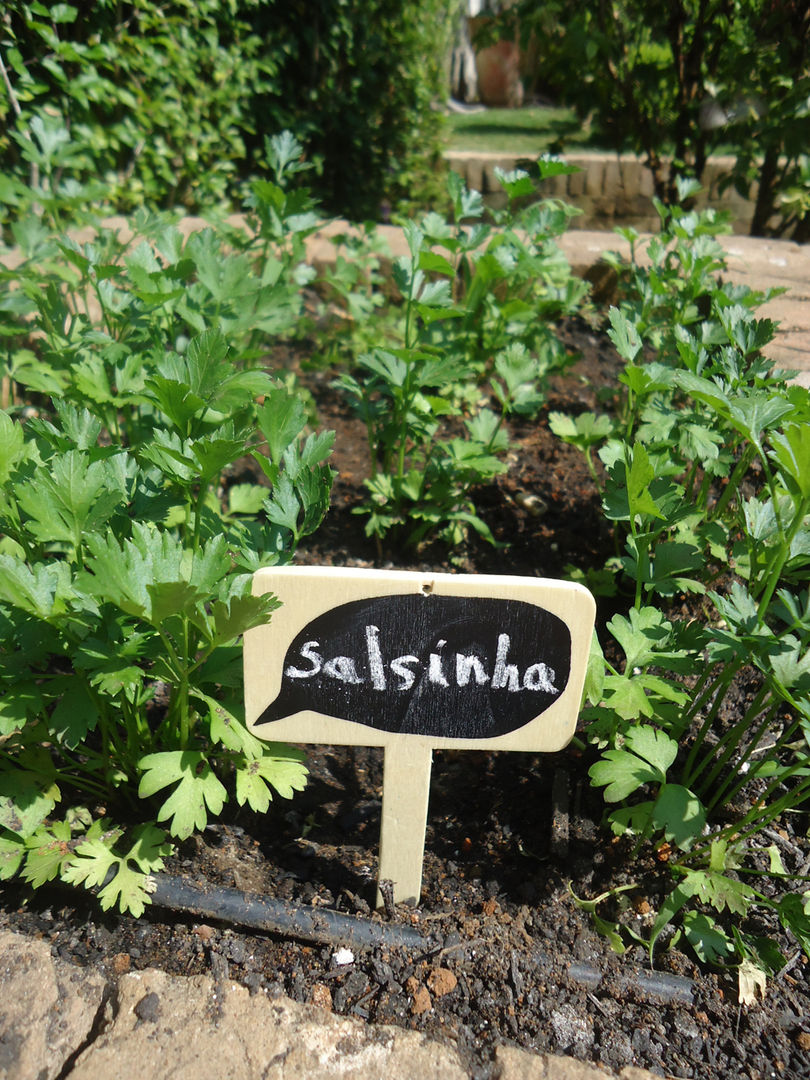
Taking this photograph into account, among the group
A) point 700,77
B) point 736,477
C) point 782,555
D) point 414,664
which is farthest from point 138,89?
point 782,555

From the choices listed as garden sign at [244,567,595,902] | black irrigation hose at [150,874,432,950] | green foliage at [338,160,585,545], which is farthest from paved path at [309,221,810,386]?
black irrigation hose at [150,874,432,950]

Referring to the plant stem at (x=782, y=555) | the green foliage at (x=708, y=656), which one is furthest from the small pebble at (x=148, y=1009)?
the plant stem at (x=782, y=555)

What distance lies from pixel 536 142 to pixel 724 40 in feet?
17.9

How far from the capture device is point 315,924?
133cm

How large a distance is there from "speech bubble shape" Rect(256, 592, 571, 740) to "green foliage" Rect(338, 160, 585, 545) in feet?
2.61

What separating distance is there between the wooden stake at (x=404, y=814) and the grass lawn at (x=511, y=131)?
723cm

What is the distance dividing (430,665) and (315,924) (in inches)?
18.1

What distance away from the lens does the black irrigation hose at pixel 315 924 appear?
1.30 metres

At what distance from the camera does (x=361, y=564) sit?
2146 millimetres

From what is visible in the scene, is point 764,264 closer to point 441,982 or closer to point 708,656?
point 708,656

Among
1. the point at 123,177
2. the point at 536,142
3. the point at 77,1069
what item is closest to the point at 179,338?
the point at 77,1069

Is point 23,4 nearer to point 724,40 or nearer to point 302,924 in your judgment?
point 724,40

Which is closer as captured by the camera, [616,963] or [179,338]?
[616,963]

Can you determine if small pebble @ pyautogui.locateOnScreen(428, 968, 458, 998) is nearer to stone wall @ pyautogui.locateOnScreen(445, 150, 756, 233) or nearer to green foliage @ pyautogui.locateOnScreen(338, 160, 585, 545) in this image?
green foliage @ pyautogui.locateOnScreen(338, 160, 585, 545)
